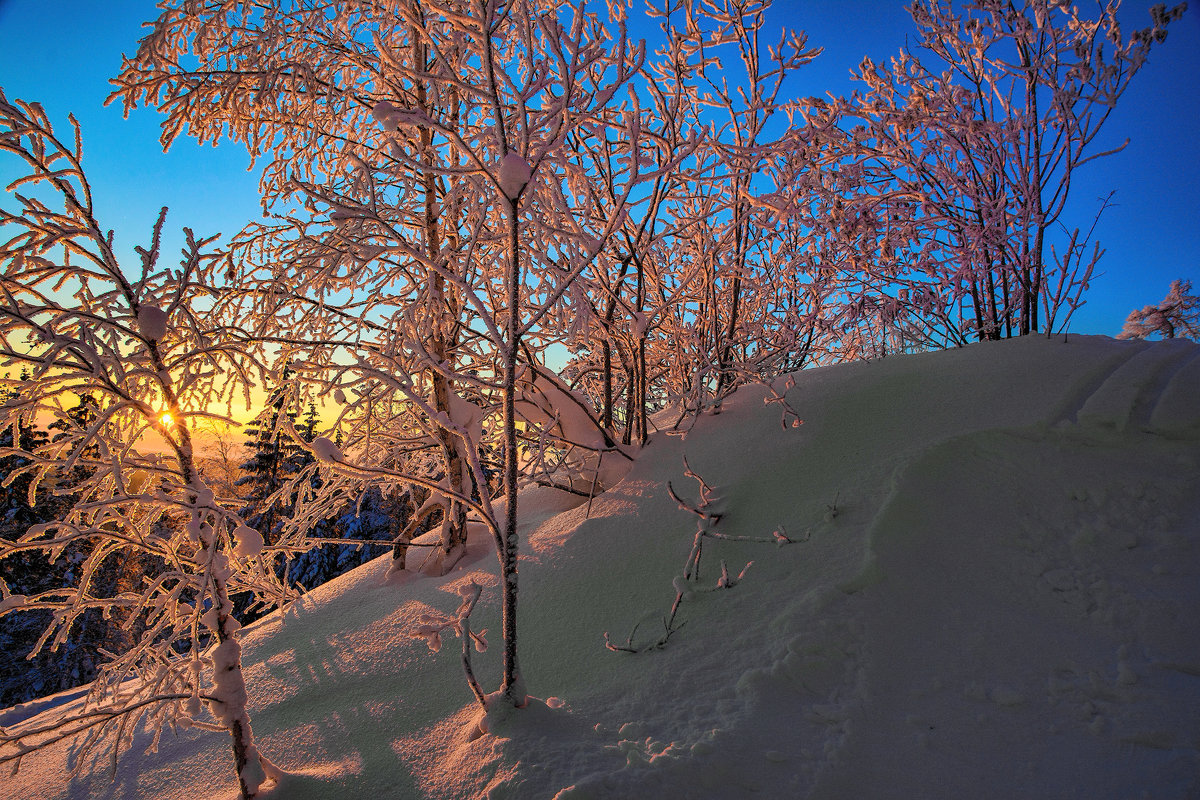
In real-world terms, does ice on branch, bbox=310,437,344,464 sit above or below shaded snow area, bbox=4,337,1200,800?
above

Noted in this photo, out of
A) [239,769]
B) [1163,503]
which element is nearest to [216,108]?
[239,769]

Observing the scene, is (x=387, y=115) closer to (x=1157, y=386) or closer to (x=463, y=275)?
(x=463, y=275)

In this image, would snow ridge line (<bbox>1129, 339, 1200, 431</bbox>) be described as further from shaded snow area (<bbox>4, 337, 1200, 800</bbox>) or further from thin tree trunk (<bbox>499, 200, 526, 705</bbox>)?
thin tree trunk (<bbox>499, 200, 526, 705</bbox>)

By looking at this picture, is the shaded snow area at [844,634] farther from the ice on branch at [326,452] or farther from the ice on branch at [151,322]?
Result: the ice on branch at [151,322]

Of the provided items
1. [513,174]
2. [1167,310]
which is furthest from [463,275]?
[1167,310]

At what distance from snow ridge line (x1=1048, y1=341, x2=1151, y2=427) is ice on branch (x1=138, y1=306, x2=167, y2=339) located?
3530 millimetres

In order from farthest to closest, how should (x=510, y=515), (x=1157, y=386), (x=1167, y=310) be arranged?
(x=1167, y=310) → (x=1157, y=386) → (x=510, y=515)

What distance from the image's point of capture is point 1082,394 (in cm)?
269

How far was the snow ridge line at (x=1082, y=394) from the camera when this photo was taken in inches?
100

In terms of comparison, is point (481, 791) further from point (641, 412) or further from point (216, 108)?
point (216, 108)

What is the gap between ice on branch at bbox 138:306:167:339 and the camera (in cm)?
164

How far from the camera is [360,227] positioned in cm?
329

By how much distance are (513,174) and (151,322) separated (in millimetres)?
1188

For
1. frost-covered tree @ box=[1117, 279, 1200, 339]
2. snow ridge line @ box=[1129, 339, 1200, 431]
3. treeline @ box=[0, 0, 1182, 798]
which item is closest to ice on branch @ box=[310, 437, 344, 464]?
treeline @ box=[0, 0, 1182, 798]
